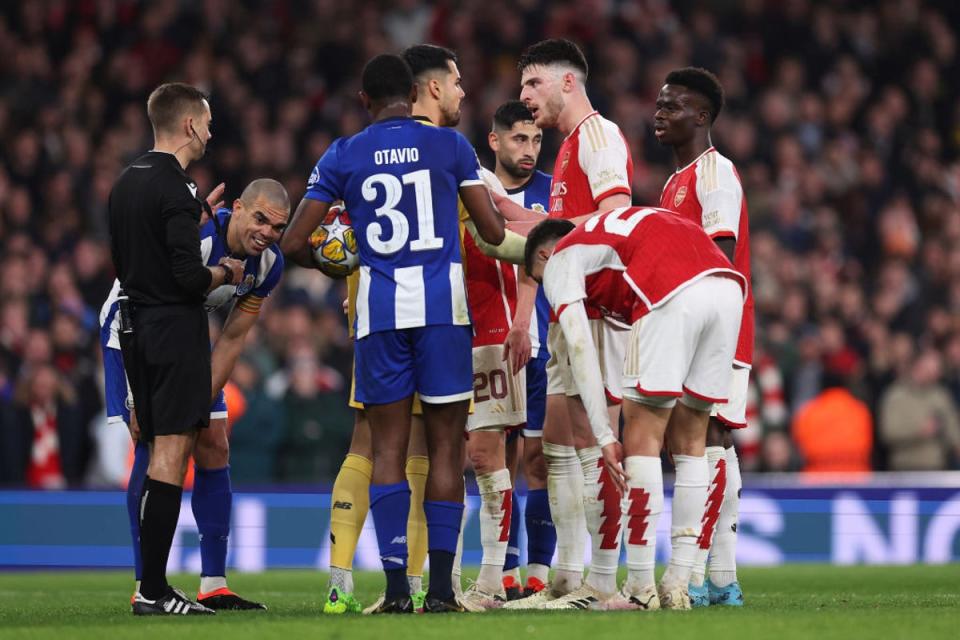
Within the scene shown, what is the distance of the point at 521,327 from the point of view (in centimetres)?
787

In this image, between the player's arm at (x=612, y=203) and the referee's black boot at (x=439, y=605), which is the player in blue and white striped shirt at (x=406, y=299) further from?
→ the player's arm at (x=612, y=203)

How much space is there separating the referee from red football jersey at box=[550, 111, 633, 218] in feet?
5.69

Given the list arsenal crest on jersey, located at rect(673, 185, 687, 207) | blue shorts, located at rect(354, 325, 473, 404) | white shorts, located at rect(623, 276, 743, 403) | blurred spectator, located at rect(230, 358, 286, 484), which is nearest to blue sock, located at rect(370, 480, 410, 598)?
blue shorts, located at rect(354, 325, 473, 404)

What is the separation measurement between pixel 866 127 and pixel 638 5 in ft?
11.0

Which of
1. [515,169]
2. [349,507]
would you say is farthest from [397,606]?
[515,169]

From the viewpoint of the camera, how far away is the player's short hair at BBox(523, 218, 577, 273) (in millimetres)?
7441

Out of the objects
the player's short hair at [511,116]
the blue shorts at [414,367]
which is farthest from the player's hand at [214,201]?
the player's short hair at [511,116]

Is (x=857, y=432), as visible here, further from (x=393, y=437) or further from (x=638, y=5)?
(x=393, y=437)

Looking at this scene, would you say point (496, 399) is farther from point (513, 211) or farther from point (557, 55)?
point (557, 55)

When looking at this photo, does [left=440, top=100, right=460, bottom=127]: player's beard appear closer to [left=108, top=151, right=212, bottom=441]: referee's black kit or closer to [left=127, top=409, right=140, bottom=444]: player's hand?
[left=108, top=151, right=212, bottom=441]: referee's black kit

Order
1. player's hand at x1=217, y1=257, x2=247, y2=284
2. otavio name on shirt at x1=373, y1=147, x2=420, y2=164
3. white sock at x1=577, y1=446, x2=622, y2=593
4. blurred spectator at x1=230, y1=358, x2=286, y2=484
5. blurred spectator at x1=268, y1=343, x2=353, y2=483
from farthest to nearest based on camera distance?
blurred spectator at x1=268, y1=343, x2=353, y2=483 → blurred spectator at x1=230, y1=358, x2=286, y2=484 → player's hand at x1=217, y1=257, x2=247, y2=284 → white sock at x1=577, y1=446, x2=622, y2=593 → otavio name on shirt at x1=373, y1=147, x2=420, y2=164

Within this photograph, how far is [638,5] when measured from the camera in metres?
20.6

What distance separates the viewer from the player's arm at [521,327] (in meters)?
7.82

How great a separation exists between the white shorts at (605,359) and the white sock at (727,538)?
0.71 meters
